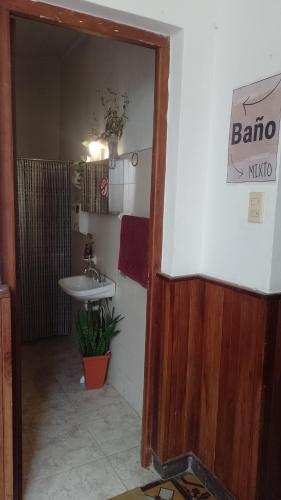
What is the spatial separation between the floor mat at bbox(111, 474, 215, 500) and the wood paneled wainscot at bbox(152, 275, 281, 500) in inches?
4.0

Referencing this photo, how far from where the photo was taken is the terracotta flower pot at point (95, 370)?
2520mm

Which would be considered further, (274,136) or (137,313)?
(137,313)

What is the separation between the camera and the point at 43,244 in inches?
130

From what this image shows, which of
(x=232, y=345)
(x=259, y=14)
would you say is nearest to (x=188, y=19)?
(x=259, y=14)

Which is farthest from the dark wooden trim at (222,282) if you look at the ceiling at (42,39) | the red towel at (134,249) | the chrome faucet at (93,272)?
the ceiling at (42,39)

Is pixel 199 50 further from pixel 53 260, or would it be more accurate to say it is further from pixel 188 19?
pixel 53 260

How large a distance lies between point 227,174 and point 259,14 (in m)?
0.59

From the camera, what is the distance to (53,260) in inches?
132

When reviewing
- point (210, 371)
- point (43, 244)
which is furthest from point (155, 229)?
point (43, 244)

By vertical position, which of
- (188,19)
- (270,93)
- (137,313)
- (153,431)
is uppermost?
(188,19)

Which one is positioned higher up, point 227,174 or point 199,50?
point 199,50

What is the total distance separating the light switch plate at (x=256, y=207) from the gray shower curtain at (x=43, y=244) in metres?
2.24

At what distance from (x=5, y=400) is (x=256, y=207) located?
118 cm

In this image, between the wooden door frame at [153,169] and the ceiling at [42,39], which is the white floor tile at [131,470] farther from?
the ceiling at [42,39]
